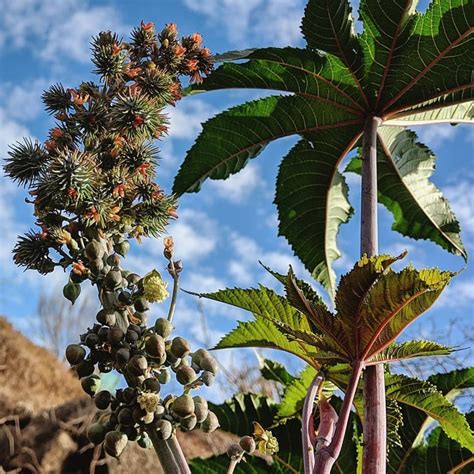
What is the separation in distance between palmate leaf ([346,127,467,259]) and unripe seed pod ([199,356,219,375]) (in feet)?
4.36

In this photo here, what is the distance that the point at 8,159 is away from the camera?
109 centimetres

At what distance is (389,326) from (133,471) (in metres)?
2.43

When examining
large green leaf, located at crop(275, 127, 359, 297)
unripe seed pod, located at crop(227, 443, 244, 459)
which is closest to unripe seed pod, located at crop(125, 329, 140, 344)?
unripe seed pod, located at crop(227, 443, 244, 459)

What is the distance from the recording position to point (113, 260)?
3.30ft

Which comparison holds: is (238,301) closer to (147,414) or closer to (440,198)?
(147,414)

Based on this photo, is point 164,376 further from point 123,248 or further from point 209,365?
point 123,248

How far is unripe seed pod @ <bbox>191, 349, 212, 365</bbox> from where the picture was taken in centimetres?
102

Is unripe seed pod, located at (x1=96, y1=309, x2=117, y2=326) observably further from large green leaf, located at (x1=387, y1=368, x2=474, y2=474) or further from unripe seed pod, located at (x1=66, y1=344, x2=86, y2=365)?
large green leaf, located at (x1=387, y1=368, x2=474, y2=474)

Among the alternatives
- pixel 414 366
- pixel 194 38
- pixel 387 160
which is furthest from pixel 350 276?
pixel 414 366

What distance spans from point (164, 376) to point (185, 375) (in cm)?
4

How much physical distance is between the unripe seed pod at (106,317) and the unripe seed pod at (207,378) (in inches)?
6.0

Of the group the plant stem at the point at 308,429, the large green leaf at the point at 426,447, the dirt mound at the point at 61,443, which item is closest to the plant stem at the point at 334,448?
the plant stem at the point at 308,429

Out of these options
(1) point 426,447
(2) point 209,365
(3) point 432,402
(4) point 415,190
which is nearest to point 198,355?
(2) point 209,365

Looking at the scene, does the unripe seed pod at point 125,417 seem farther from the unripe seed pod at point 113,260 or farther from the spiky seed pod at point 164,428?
the unripe seed pod at point 113,260
